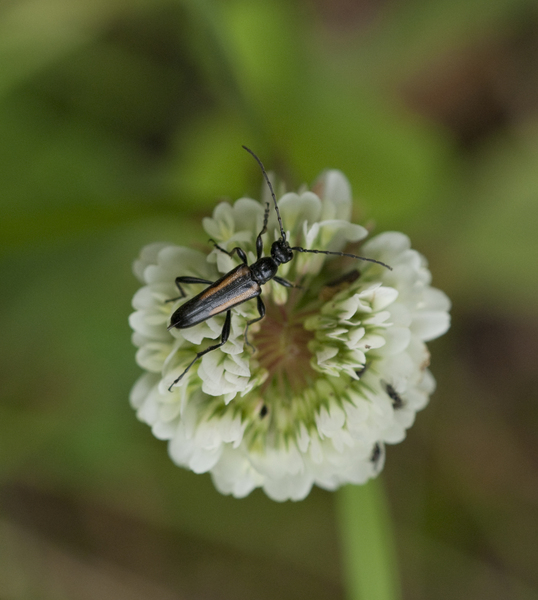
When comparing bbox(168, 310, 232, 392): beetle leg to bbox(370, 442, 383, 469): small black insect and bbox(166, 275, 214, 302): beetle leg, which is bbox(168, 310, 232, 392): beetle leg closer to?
bbox(166, 275, 214, 302): beetle leg

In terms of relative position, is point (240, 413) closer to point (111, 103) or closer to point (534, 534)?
point (111, 103)

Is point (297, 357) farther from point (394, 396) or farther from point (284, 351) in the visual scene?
point (394, 396)

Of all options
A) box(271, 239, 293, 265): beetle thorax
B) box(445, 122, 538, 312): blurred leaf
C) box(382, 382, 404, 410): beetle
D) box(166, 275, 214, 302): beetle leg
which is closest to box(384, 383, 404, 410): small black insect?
box(382, 382, 404, 410): beetle

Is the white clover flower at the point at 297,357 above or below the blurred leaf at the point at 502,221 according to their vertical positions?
below

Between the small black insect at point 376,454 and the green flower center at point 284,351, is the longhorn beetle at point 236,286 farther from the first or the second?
the small black insect at point 376,454

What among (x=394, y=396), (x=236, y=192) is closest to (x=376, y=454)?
(x=394, y=396)

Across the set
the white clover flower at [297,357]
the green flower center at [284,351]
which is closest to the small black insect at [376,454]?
the white clover flower at [297,357]
